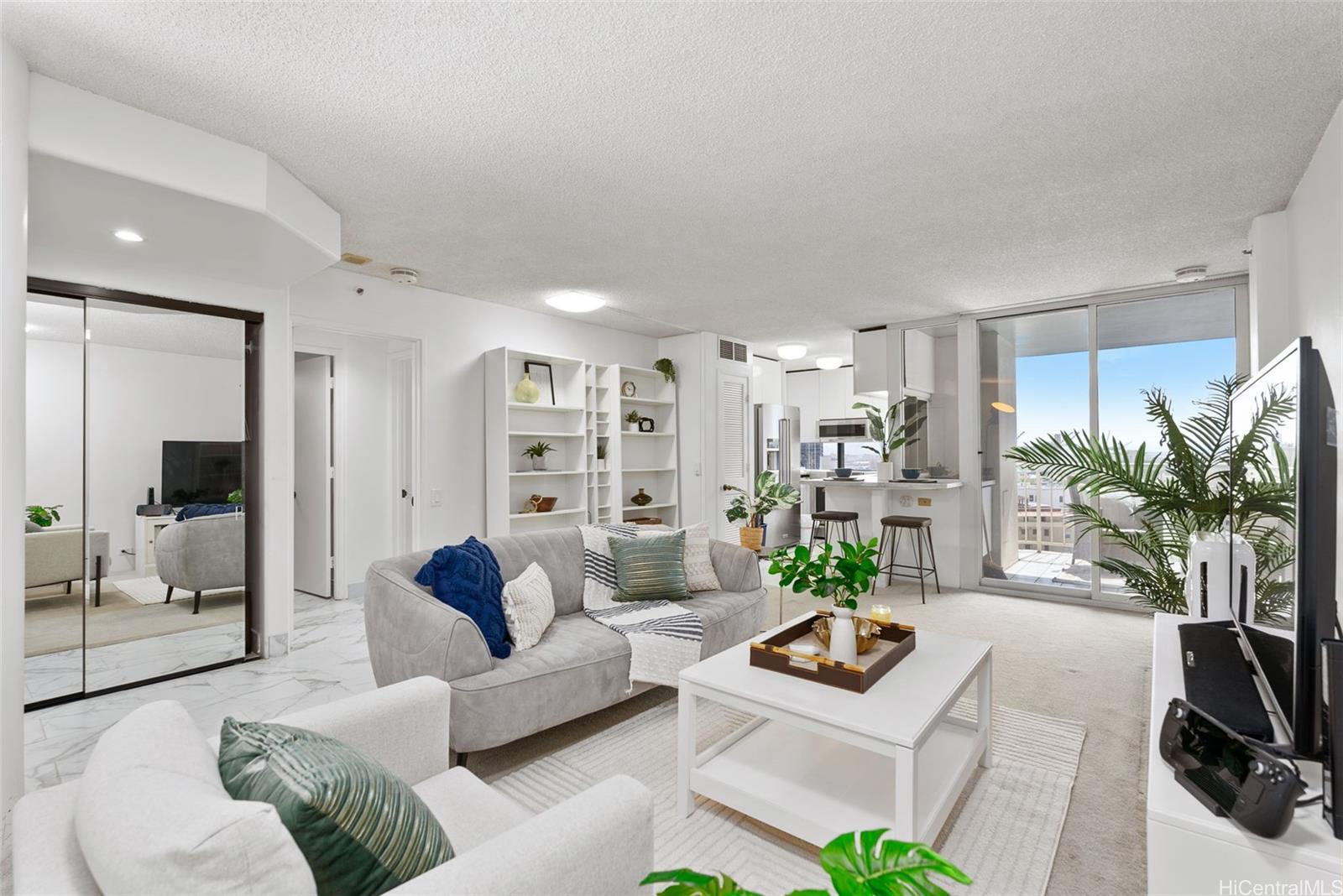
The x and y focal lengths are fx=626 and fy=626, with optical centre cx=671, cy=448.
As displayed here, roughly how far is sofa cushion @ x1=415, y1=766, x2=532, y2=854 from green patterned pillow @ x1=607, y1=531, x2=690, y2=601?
1.71 m

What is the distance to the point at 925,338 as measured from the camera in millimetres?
5934

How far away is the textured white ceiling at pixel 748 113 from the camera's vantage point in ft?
5.99

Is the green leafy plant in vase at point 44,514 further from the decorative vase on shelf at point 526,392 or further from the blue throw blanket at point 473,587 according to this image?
the decorative vase on shelf at point 526,392

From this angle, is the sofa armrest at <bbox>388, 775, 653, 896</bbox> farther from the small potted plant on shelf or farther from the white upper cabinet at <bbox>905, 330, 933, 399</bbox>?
the white upper cabinet at <bbox>905, 330, 933, 399</bbox>

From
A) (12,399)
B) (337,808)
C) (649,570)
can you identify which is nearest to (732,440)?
(649,570)

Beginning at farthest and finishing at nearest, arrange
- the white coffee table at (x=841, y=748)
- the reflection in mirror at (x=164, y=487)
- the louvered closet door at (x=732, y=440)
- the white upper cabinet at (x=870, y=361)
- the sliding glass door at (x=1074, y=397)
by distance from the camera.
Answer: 1. the louvered closet door at (x=732, y=440)
2. the white upper cabinet at (x=870, y=361)
3. the sliding glass door at (x=1074, y=397)
4. the reflection in mirror at (x=164, y=487)
5. the white coffee table at (x=841, y=748)

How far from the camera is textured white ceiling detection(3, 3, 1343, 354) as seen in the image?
5.99 ft

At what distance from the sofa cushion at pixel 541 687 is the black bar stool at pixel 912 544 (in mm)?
3305

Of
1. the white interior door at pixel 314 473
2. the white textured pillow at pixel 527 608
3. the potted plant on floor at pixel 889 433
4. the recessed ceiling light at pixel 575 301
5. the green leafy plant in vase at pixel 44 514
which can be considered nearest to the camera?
the white textured pillow at pixel 527 608

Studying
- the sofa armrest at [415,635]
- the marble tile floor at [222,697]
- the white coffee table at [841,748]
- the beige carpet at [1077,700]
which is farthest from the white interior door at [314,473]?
the white coffee table at [841,748]

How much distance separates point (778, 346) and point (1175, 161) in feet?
14.8

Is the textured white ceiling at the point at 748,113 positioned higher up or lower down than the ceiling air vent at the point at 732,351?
higher up

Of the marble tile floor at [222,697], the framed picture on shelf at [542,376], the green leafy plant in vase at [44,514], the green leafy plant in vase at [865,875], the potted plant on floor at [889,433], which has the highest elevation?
the framed picture on shelf at [542,376]

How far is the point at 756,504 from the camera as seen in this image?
668 centimetres
